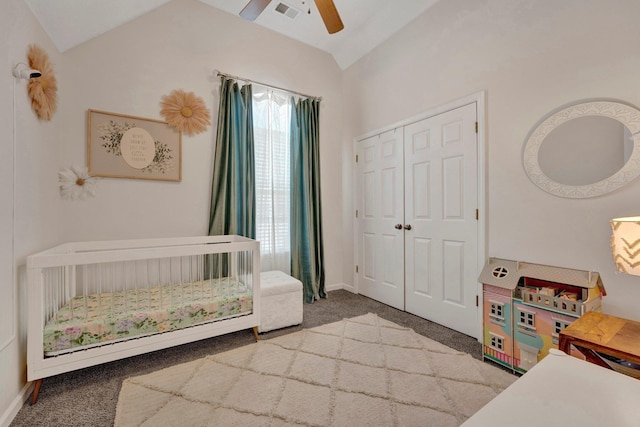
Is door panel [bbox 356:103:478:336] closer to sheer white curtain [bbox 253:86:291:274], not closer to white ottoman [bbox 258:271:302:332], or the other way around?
sheer white curtain [bbox 253:86:291:274]

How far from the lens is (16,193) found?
1522 mm

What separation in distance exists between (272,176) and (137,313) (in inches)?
71.7

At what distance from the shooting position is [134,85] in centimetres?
246

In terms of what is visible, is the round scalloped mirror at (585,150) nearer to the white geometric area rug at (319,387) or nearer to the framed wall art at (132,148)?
the white geometric area rug at (319,387)

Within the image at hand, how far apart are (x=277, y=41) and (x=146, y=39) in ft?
4.37

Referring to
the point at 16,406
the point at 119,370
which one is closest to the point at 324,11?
the point at 119,370

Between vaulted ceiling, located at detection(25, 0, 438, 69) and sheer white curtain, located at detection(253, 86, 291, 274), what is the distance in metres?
0.74

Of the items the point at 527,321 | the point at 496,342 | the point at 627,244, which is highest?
the point at 627,244

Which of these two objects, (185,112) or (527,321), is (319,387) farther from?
(185,112)

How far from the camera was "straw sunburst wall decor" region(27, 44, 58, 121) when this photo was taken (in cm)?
168

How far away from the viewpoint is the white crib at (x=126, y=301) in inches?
61.9

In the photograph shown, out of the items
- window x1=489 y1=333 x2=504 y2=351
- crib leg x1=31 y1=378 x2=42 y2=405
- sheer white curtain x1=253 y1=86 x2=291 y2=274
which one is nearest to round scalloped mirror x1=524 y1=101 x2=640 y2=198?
window x1=489 y1=333 x2=504 y2=351

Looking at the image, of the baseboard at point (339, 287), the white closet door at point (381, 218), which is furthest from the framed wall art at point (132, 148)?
the baseboard at point (339, 287)

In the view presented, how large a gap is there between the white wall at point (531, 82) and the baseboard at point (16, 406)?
3002 millimetres
